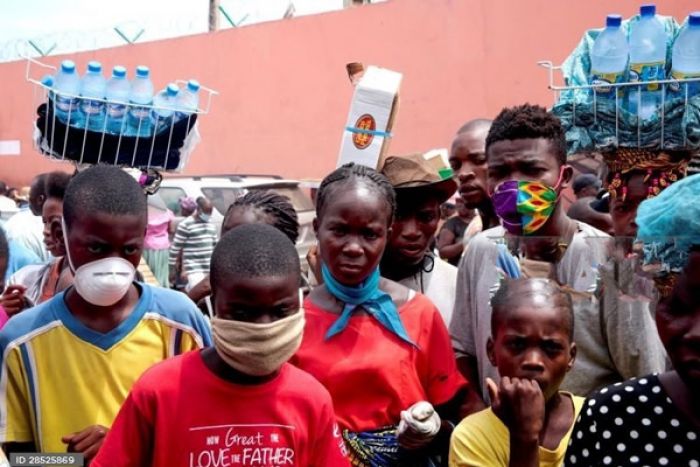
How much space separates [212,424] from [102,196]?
954 mm

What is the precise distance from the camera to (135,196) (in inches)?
109

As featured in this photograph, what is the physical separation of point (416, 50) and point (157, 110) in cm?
941

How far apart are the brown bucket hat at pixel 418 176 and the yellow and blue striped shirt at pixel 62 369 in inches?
50.5

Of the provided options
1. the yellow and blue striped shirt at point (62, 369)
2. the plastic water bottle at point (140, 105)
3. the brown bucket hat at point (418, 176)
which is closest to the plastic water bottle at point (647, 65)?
the brown bucket hat at point (418, 176)

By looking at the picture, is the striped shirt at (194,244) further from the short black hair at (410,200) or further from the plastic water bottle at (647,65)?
the plastic water bottle at (647,65)

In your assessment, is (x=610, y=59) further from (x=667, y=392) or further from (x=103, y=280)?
→ (x=103, y=280)

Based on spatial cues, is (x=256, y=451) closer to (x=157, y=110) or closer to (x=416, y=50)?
(x=157, y=110)

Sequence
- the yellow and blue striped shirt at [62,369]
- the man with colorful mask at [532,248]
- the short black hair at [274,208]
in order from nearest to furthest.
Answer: the yellow and blue striped shirt at [62,369]
the man with colorful mask at [532,248]
the short black hair at [274,208]

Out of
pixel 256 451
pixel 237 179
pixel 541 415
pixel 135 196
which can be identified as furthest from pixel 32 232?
pixel 237 179

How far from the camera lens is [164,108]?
4.16m

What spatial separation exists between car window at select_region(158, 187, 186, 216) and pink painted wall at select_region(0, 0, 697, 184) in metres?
3.60

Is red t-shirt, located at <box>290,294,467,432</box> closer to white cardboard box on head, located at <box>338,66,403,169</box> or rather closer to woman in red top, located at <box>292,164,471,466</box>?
woman in red top, located at <box>292,164,471,466</box>

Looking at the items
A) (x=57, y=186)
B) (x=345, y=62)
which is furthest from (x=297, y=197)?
(x=57, y=186)

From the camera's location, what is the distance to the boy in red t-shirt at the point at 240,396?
2.17 m
